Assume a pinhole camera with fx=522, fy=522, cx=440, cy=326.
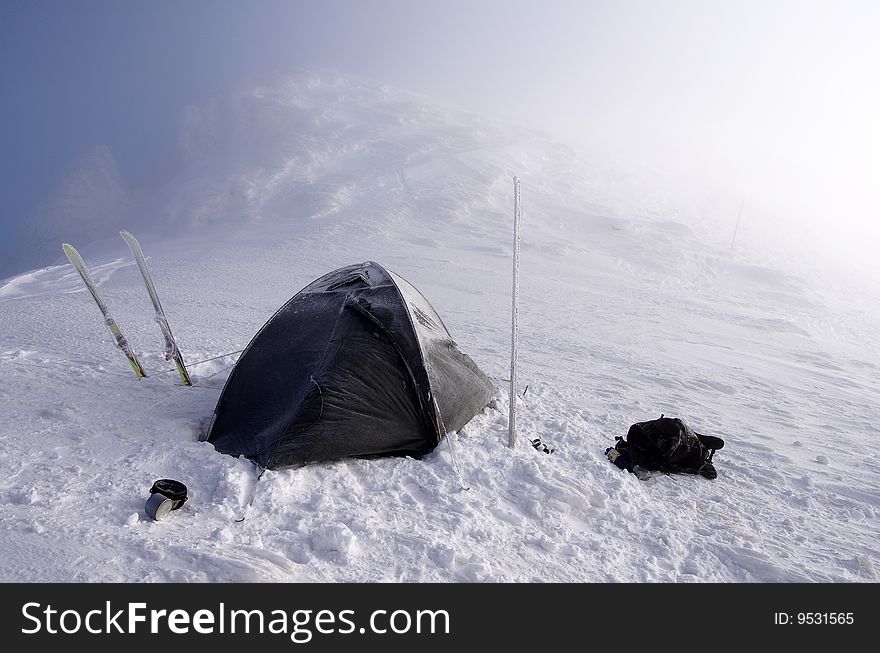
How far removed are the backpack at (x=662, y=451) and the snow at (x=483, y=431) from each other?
0.54ft

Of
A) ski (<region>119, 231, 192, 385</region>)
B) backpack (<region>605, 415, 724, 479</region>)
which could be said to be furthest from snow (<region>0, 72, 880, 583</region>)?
ski (<region>119, 231, 192, 385</region>)

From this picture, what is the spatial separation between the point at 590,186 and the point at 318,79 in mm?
35137

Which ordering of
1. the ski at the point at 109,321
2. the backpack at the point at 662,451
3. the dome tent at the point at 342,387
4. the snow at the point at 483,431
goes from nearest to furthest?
the snow at the point at 483,431, the dome tent at the point at 342,387, the backpack at the point at 662,451, the ski at the point at 109,321

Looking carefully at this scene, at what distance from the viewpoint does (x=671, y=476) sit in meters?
5.88

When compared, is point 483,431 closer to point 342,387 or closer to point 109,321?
point 342,387

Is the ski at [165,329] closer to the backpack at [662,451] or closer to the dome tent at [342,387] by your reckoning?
the dome tent at [342,387]

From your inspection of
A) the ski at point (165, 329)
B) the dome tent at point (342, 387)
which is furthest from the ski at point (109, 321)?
the dome tent at point (342, 387)

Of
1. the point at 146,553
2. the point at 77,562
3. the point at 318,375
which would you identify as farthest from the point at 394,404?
the point at 77,562

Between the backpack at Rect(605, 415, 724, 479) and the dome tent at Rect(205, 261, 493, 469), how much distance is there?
6.52 ft

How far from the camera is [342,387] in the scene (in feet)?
17.3

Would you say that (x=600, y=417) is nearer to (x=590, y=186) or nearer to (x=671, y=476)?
(x=671, y=476)

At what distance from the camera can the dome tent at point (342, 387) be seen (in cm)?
518
